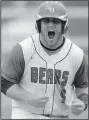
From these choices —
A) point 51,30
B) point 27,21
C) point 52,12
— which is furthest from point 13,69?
point 27,21

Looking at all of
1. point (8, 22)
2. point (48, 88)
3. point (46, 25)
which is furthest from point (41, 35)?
point (8, 22)

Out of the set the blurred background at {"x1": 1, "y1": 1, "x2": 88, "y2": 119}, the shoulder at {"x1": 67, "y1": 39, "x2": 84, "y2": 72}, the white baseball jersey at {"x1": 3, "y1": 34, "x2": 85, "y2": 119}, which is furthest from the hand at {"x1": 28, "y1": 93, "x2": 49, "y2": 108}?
the blurred background at {"x1": 1, "y1": 1, "x2": 88, "y2": 119}

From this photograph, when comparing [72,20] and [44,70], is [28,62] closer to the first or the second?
[44,70]

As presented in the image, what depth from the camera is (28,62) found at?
138 inches

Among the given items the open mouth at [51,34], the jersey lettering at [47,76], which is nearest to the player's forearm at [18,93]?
the jersey lettering at [47,76]

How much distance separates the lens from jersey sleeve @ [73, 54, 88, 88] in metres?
3.57

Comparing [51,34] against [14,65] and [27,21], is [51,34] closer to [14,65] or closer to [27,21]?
[14,65]

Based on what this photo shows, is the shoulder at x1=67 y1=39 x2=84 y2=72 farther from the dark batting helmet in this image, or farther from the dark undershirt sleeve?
the dark undershirt sleeve

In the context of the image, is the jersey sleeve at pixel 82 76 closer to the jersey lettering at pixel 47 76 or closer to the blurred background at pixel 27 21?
the jersey lettering at pixel 47 76

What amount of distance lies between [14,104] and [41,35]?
0.58 m

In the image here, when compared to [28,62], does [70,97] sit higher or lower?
lower

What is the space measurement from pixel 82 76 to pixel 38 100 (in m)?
0.44

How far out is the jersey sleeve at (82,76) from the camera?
3572 millimetres

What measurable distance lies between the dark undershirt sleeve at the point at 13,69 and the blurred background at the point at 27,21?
3.45 m
